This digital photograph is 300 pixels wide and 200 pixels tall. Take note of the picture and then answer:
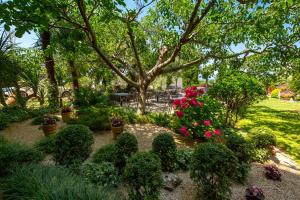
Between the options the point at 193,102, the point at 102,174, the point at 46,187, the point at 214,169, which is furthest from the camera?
the point at 193,102

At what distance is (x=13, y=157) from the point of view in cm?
325

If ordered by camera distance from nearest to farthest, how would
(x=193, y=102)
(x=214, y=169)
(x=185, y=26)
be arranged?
(x=214, y=169) → (x=193, y=102) → (x=185, y=26)

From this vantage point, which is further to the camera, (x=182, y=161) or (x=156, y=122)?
A: (x=156, y=122)

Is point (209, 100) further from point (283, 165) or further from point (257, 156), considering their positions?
point (283, 165)

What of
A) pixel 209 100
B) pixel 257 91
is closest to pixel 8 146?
pixel 209 100

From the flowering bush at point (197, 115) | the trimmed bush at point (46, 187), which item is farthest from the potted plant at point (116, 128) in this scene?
the trimmed bush at point (46, 187)

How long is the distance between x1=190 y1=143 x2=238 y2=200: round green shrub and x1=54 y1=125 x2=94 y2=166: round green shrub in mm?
2043

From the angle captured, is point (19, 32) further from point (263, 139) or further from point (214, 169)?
point (263, 139)

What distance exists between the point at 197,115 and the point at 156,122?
2.25m

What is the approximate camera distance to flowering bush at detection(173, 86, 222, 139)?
537 cm

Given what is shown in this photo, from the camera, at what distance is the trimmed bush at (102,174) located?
311cm

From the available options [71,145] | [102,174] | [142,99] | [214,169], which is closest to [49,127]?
[71,145]

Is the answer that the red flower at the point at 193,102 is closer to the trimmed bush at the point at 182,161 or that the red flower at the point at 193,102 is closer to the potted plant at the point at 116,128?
the trimmed bush at the point at 182,161

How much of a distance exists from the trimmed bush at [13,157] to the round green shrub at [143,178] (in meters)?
2.02
